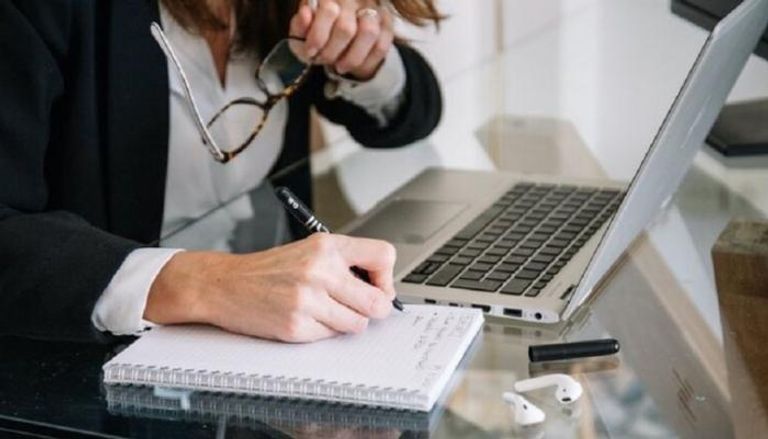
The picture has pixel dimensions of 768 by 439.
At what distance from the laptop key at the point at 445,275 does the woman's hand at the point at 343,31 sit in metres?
0.27

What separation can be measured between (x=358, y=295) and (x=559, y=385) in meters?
0.16

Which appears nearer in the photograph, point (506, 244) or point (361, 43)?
point (506, 244)

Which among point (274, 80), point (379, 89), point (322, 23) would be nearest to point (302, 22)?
point (322, 23)

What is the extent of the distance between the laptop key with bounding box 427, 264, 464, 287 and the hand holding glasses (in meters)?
0.25

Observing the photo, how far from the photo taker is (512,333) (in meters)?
0.99

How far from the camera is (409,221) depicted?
128cm

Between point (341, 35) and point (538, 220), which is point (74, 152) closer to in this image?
point (341, 35)

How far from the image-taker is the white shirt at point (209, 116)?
52.3 inches

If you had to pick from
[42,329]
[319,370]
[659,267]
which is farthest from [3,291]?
[659,267]

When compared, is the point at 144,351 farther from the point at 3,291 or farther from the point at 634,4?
the point at 634,4

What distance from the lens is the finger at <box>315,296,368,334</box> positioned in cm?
92

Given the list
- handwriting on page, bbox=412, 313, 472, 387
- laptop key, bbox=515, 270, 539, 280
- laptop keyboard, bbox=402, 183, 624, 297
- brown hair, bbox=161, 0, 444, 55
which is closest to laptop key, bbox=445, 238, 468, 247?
laptop keyboard, bbox=402, 183, 624, 297

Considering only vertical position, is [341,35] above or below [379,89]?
above

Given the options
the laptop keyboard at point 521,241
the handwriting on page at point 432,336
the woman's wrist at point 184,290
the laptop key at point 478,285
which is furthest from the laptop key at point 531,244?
the woman's wrist at point 184,290
